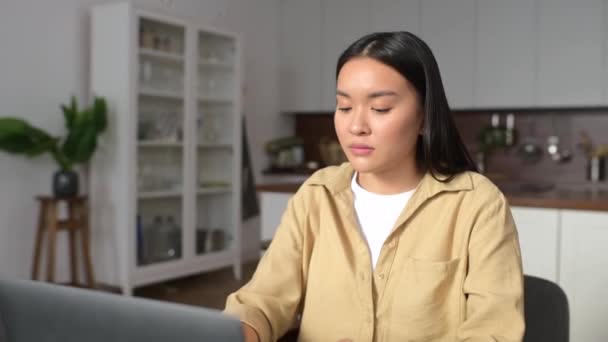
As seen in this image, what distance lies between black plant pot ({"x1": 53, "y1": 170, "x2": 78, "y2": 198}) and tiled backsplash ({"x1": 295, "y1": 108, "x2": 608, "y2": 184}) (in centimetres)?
291

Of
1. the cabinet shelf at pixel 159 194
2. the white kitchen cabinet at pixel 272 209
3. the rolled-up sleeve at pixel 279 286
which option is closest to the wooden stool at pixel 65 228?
the cabinet shelf at pixel 159 194

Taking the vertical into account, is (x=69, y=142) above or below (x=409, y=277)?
above

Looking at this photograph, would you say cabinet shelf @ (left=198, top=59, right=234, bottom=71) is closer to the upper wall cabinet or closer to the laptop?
the upper wall cabinet

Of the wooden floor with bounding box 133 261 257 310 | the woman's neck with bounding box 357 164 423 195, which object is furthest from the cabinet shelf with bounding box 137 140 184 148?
the woman's neck with bounding box 357 164 423 195

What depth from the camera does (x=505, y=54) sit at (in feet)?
15.1

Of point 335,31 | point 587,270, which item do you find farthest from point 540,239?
point 335,31

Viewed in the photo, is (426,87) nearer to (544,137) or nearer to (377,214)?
(377,214)

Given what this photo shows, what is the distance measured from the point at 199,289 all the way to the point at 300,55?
228 cm

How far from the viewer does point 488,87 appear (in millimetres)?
4664

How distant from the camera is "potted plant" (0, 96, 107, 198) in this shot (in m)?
3.42

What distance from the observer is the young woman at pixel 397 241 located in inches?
39.3

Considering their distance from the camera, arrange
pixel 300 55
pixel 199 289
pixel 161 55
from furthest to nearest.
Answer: pixel 300 55 → pixel 199 289 → pixel 161 55

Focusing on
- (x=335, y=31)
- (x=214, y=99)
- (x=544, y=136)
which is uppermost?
(x=335, y=31)

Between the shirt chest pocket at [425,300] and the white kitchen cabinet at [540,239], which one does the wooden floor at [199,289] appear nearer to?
the white kitchen cabinet at [540,239]
